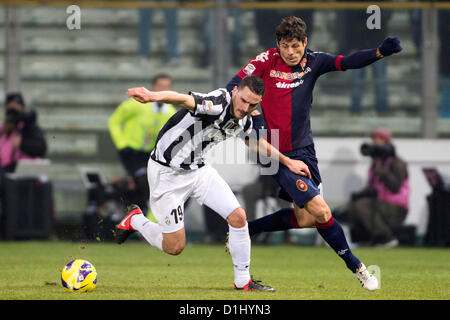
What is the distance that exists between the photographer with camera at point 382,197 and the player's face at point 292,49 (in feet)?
16.3

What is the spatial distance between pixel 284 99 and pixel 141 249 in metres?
4.62

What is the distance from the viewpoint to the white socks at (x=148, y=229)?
25.0ft

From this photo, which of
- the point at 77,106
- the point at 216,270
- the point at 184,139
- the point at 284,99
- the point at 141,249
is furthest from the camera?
the point at 77,106

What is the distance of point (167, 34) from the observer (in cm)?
1409

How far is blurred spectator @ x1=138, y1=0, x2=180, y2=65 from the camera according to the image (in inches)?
554

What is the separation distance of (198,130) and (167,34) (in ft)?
23.8

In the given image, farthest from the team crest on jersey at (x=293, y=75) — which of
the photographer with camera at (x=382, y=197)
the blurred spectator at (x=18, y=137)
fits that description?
the blurred spectator at (x=18, y=137)

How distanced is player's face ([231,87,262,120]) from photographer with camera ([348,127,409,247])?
573cm

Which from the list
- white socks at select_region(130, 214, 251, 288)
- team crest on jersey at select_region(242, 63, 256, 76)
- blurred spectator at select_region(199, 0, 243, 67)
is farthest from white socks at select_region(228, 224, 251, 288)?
blurred spectator at select_region(199, 0, 243, 67)

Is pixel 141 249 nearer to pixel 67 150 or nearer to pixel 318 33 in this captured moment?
pixel 67 150

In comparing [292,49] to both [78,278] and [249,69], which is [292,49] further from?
[78,278]

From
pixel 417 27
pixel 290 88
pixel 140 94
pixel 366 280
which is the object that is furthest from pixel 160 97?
pixel 417 27

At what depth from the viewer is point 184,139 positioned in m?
7.12
